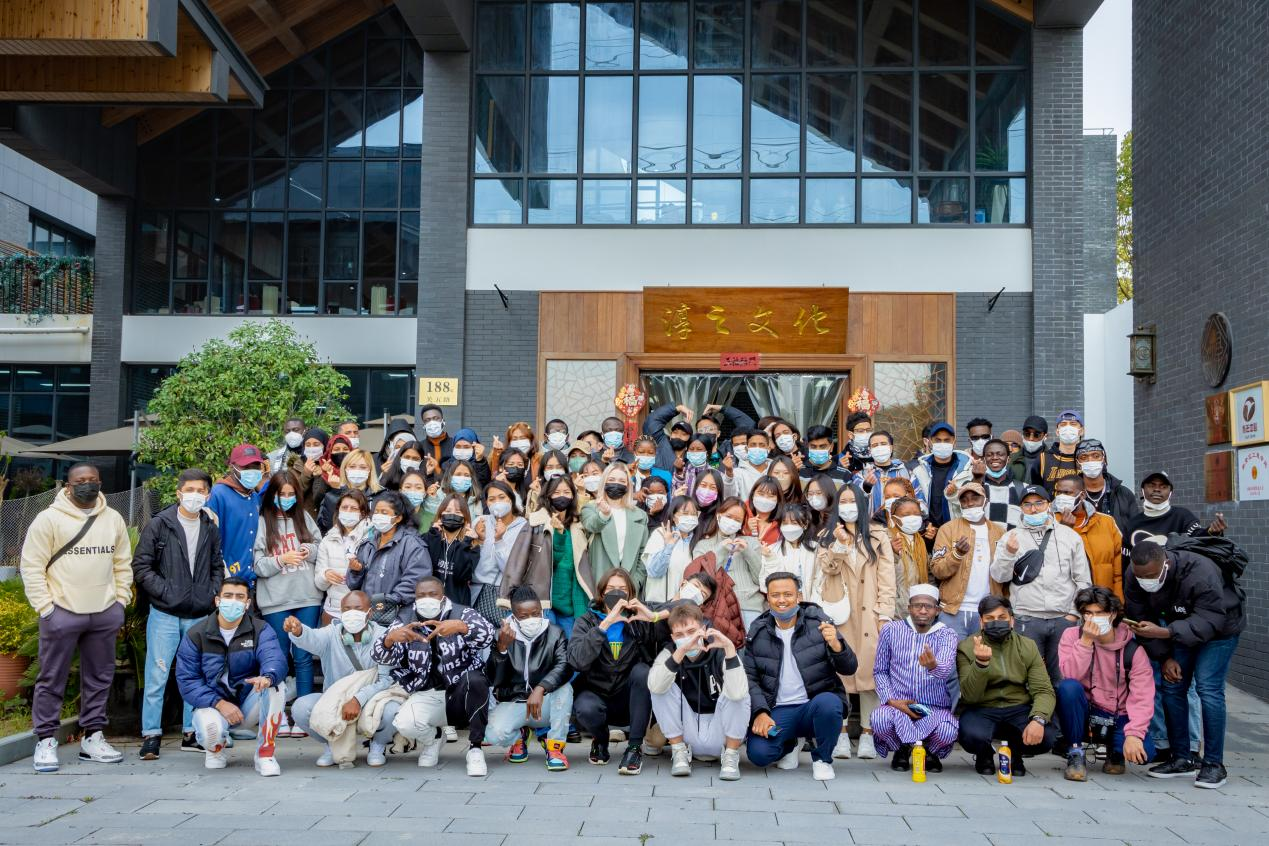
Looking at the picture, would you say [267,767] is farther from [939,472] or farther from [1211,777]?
[1211,777]

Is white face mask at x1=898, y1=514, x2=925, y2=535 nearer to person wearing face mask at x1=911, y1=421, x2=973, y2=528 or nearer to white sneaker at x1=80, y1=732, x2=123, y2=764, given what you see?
person wearing face mask at x1=911, y1=421, x2=973, y2=528

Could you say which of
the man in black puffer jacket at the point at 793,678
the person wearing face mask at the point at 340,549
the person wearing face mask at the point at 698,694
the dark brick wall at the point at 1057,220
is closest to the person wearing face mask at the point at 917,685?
the man in black puffer jacket at the point at 793,678

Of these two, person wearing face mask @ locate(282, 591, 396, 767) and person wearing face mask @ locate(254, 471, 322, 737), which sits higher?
person wearing face mask @ locate(254, 471, 322, 737)

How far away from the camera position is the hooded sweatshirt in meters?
7.40

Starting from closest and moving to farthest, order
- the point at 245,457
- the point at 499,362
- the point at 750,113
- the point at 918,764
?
the point at 918,764 → the point at 245,457 → the point at 499,362 → the point at 750,113

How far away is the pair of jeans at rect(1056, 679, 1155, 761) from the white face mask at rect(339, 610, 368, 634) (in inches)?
179

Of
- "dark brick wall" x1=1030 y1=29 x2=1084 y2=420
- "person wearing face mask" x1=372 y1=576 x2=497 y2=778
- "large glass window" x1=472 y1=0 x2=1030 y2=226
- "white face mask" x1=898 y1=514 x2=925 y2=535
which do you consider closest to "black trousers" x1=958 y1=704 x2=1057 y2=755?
"white face mask" x1=898 y1=514 x2=925 y2=535

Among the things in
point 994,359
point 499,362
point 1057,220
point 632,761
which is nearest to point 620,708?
point 632,761

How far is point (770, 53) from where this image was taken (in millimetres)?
15883

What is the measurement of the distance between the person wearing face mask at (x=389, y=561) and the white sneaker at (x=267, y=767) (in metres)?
1.13

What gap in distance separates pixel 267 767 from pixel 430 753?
1.01m

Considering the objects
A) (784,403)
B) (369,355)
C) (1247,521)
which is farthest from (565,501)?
(369,355)

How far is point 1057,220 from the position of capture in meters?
15.2

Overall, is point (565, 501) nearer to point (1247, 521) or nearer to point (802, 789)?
point (802, 789)
